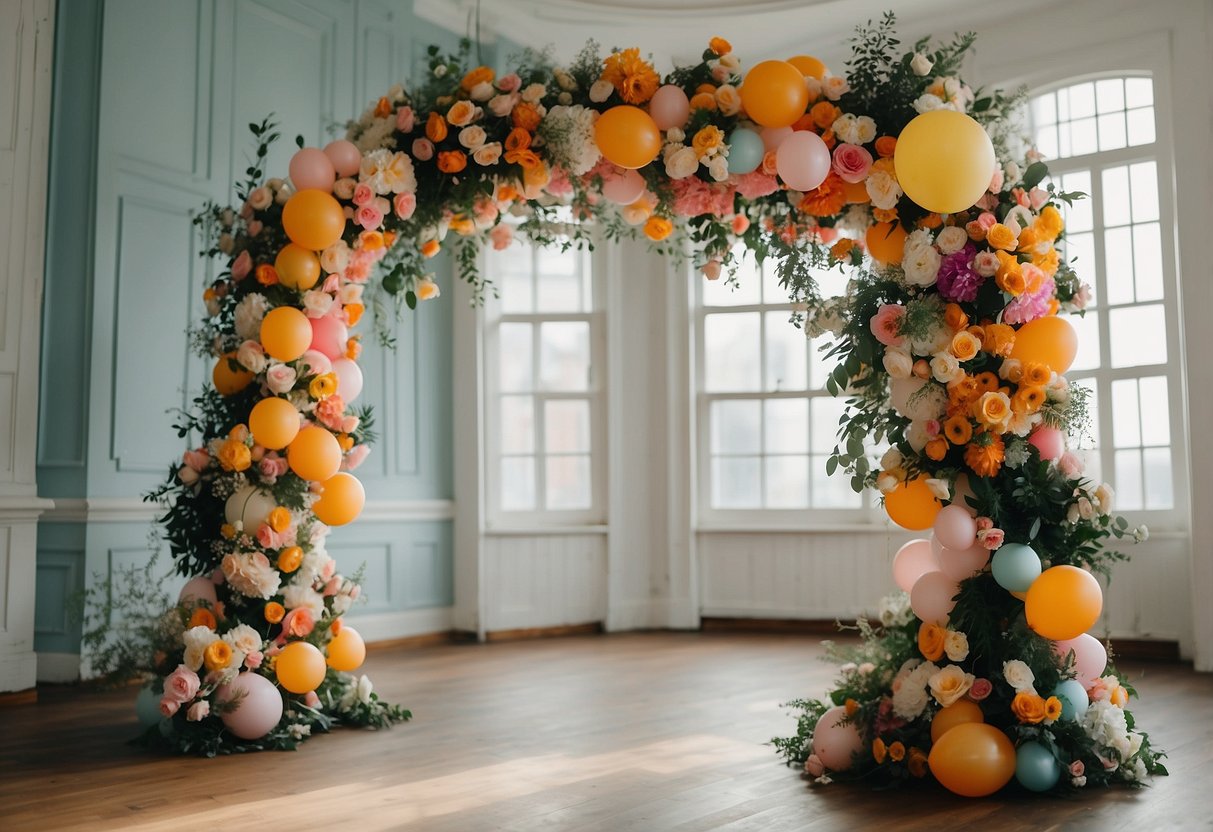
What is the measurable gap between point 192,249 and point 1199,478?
5119 millimetres

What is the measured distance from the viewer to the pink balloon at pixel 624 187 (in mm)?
3971

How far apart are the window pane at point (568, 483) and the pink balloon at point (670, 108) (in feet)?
12.4

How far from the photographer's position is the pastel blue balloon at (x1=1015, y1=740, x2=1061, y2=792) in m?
3.15

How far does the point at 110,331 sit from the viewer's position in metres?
5.24

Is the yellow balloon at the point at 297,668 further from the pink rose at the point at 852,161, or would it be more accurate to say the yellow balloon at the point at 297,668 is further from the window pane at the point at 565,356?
the window pane at the point at 565,356

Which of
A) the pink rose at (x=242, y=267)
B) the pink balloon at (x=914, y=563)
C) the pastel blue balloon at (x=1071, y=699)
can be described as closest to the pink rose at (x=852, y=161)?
the pink balloon at (x=914, y=563)

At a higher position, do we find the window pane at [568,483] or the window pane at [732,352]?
the window pane at [732,352]

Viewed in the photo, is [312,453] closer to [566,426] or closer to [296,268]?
[296,268]

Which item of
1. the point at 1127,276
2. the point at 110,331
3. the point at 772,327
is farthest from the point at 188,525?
the point at 1127,276

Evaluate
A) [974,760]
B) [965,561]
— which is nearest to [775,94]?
[965,561]

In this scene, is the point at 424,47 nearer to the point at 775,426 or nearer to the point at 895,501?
the point at 775,426

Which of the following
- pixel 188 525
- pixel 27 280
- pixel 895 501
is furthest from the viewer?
pixel 27 280

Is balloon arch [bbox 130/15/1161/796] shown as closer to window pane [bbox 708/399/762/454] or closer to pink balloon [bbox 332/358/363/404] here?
pink balloon [bbox 332/358/363/404]

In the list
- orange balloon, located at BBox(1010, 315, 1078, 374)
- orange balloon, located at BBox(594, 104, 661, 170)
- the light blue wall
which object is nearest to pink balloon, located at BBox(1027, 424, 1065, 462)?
orange balloon, located at BBox(1010, 315, 1078, 374)
